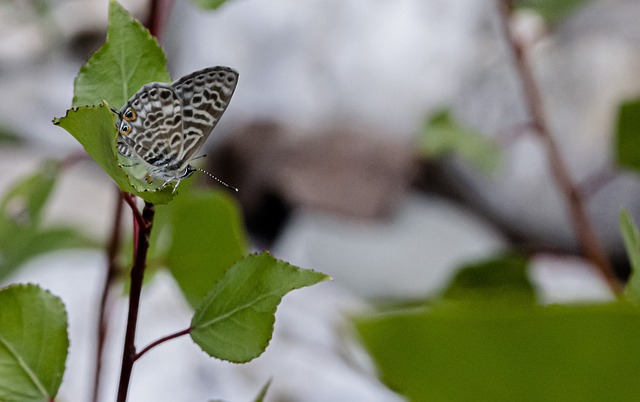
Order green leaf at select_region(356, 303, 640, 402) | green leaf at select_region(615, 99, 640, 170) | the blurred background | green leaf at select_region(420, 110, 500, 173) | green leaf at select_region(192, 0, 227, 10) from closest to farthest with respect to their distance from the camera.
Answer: green leaf at select_region(356, 303, 640, 402), green leaf at select_region(192, 0, 227, 10), green leaf at select_region(615, 99, 640, 170), green leaf at select_region(420, 110, 500, 173), the blurred background

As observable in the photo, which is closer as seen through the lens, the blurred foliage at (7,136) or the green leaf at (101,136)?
the green leaf at (101,136)

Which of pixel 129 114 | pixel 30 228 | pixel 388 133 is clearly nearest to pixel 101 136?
pixel 129 114

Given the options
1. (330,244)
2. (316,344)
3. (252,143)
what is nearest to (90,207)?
(252,143)

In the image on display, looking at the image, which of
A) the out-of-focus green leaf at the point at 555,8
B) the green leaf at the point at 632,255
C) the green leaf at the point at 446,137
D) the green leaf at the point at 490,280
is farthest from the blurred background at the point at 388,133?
the green leaf at the point at 632,255

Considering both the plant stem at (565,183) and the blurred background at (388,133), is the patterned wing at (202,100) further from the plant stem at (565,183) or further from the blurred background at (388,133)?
the blurred background at (388,133)

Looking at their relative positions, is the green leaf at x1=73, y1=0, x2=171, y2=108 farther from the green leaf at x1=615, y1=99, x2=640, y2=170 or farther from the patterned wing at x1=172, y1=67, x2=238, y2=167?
the green leaf at x1=615, y1=99, x2=640, y2=170

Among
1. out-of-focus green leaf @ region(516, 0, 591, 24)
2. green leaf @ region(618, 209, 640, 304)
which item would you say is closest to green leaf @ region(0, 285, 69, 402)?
green leaf @ region(618, 209, 640, 304)
